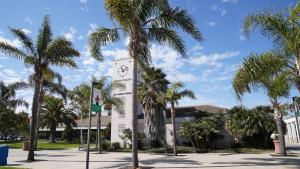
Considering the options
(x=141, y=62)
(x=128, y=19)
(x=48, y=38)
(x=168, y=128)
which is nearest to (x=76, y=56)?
(x=48, y=38)

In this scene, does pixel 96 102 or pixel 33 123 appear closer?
pixel 96 102

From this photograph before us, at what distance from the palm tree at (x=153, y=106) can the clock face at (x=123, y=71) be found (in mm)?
5538

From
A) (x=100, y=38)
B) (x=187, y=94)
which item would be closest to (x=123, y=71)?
(x=187, y=94)

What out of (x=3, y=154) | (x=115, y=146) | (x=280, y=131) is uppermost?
(x=280, y=131)

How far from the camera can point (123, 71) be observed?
3572 cm

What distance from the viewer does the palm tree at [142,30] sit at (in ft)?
46.0

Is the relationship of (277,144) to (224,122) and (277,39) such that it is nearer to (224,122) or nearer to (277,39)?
(224,122)

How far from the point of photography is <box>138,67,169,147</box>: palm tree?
29250 mm

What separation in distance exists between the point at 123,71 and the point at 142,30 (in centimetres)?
2095

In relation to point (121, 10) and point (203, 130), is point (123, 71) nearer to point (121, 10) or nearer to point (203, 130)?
point (203, 130)

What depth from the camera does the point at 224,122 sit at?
1095 inches

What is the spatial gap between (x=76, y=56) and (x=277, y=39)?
1314 centimetres

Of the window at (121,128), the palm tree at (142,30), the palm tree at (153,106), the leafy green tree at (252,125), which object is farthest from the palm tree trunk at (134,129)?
the window at (121,128)

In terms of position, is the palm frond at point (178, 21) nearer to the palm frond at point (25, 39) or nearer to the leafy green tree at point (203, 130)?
the palm frond at point (25, 39)
